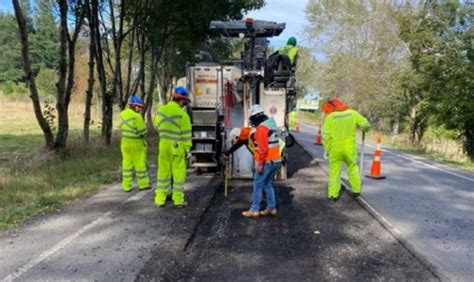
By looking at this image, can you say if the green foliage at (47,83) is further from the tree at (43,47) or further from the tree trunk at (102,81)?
the tree trunk at (102,81)

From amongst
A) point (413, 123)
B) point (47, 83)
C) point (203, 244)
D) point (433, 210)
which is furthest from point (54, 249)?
point (47, 83)

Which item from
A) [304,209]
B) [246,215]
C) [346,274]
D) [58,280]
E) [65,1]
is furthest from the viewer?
[65,1]

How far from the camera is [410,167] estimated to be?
13539mm

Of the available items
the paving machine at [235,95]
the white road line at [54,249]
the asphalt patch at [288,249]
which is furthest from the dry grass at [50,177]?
the asphalt patch at [288,249]

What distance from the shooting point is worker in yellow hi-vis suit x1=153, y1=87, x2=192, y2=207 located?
7.32 meters

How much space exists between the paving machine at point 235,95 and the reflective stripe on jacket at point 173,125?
208 cm

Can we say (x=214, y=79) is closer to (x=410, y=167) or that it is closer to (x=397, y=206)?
(x=397, y=206)

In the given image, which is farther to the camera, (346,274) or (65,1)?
(65,1)

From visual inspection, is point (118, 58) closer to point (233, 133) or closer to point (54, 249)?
point (233, 133)

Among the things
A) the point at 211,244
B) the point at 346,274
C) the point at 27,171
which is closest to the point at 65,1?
the point at 27,171

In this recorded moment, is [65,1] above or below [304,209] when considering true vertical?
above

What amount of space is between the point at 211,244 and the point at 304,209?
2414 mm

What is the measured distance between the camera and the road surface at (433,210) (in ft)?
17.5

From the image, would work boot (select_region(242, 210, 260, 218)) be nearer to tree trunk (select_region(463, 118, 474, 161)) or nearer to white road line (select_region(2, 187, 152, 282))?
white road line (select_region(2, 187, 152, 282))
